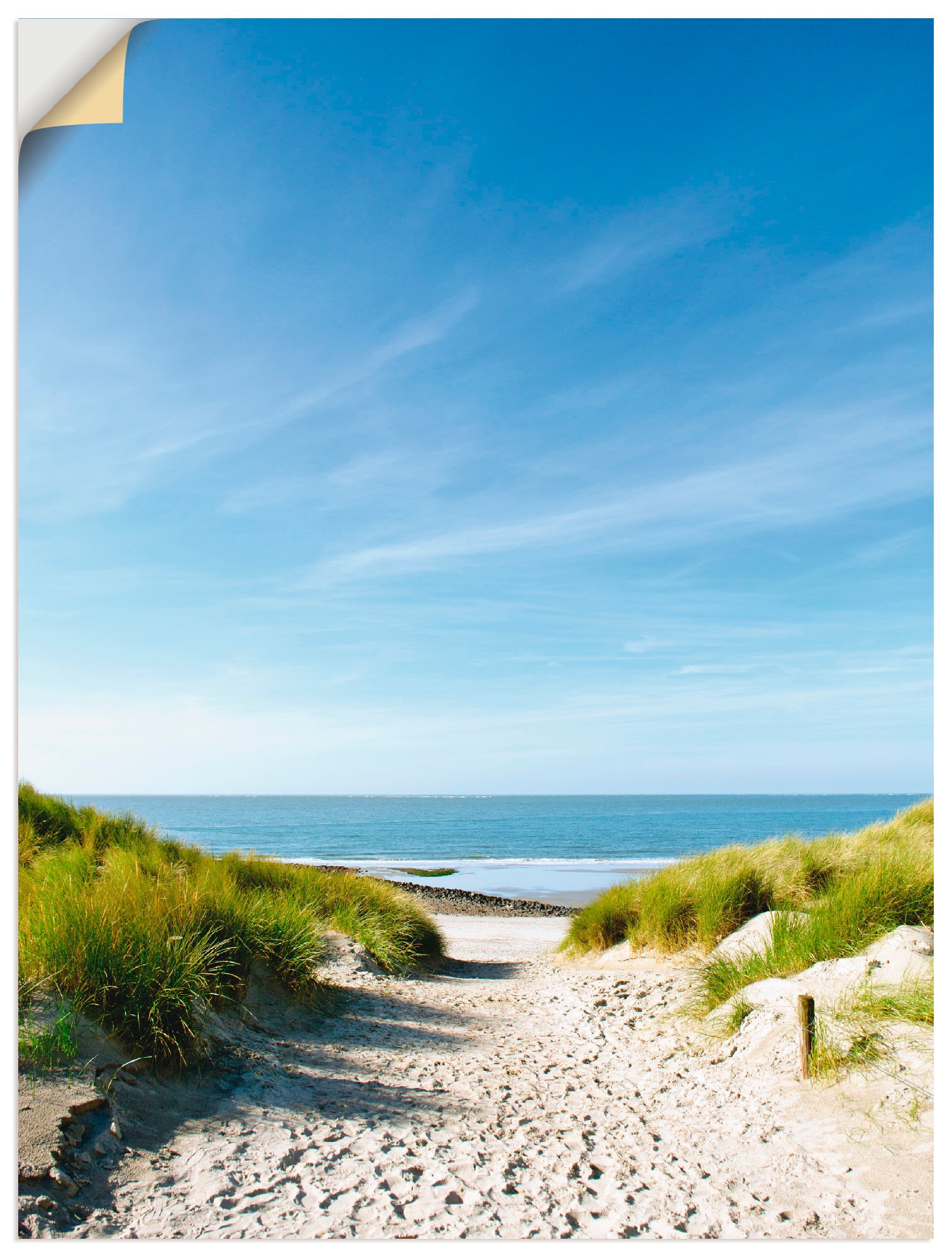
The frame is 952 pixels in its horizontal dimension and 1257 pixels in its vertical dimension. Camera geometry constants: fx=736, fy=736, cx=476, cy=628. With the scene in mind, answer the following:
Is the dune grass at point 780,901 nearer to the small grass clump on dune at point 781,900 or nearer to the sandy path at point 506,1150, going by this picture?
the small grass clump on dune at point 781,900

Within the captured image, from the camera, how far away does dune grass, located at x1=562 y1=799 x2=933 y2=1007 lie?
4.96 meters

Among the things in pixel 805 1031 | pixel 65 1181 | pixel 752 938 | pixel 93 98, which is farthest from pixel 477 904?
pixel 93 98

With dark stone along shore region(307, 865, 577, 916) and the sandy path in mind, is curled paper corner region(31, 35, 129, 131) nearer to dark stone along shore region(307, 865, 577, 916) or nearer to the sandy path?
the sandy path

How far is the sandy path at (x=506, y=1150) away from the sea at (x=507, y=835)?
559 centimetres

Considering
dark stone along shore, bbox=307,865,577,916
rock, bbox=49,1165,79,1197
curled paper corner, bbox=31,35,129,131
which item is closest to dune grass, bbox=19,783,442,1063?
rock, bbox=49,1165,79,1197

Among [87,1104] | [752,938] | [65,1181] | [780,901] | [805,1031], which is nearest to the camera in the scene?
[65,1181]

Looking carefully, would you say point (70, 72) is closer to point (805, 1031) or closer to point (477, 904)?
point (805, 1031)

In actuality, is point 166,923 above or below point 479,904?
above

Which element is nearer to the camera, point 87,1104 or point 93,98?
point 93,98

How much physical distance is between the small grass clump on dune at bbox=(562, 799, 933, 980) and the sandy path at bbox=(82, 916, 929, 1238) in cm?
107

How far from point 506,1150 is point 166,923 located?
221 cm

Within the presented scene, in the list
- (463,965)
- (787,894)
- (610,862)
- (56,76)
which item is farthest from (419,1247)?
(610,862)

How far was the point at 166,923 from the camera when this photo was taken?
4.05m

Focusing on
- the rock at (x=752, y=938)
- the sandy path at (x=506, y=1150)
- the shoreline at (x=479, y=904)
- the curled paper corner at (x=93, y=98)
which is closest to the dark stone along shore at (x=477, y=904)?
the shoreline at (x=479, y=904)
